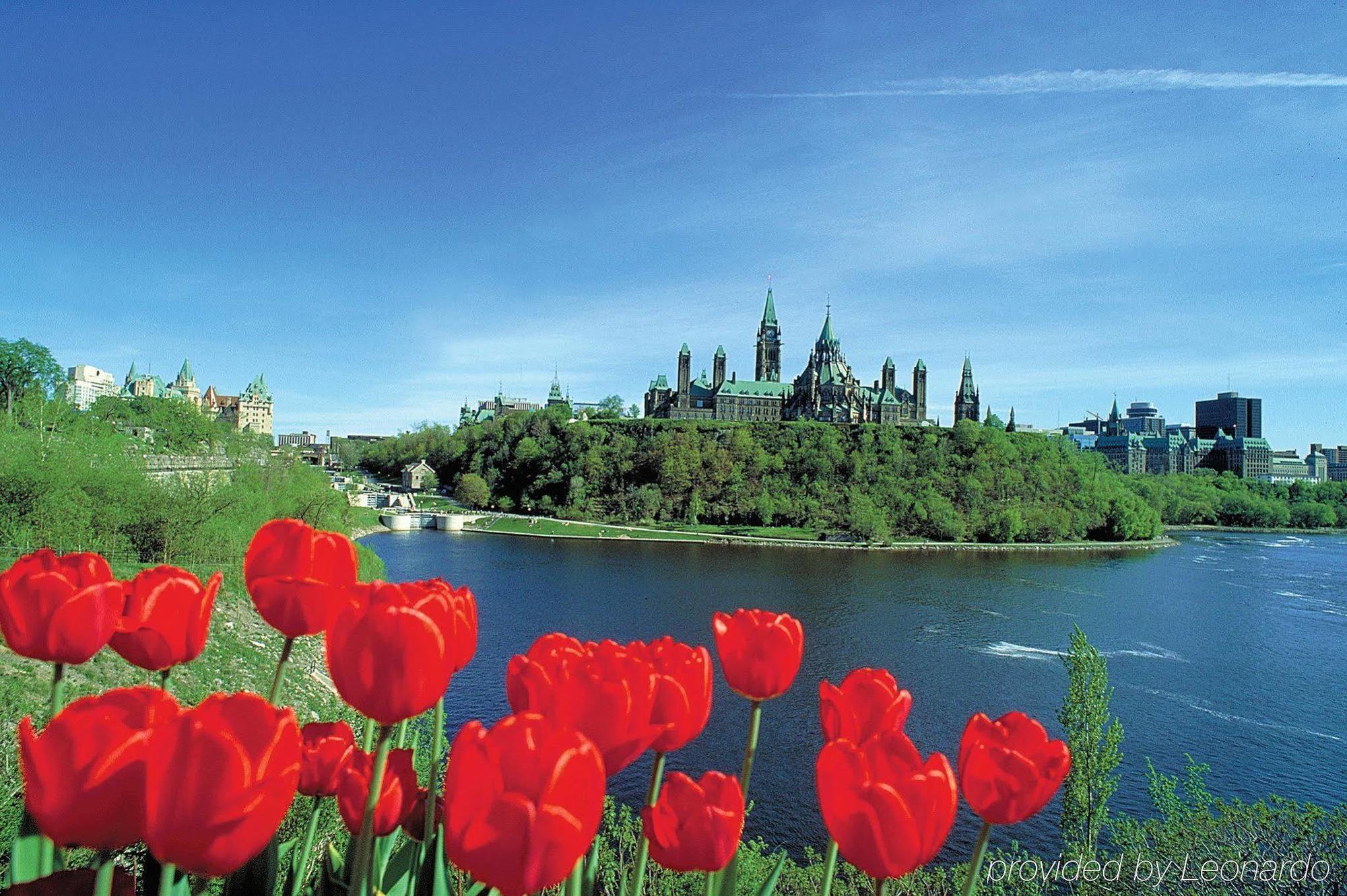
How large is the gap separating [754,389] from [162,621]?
281ft

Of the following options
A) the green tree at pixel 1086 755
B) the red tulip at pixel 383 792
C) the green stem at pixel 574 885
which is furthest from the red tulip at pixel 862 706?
the green tree at pixel 1086 755

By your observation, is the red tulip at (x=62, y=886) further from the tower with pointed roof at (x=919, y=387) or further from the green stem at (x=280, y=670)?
the tower with pointed roof at (x=919, y=387)

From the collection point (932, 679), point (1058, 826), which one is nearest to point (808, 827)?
point (1058, 826)

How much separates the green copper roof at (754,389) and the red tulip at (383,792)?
276ft

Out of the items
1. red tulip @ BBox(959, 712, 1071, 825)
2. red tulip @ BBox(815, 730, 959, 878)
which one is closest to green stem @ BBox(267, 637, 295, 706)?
red tulip @ BBox(815, 730, 959, 878)

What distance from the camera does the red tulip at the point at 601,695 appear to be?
47.9 inches

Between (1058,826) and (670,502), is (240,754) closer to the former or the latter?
(1058,826)

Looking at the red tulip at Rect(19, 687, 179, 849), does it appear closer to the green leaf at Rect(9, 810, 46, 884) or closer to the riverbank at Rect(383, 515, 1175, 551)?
the green leaf at Rect(9, 810, 46, 884)

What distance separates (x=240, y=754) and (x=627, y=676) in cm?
55

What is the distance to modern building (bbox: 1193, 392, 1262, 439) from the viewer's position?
140 metres

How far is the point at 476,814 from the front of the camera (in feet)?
3.24

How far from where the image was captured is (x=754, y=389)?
3401 inches

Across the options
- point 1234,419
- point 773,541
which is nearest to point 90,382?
point 773,541

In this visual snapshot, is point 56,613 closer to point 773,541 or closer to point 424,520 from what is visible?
point 773,541
